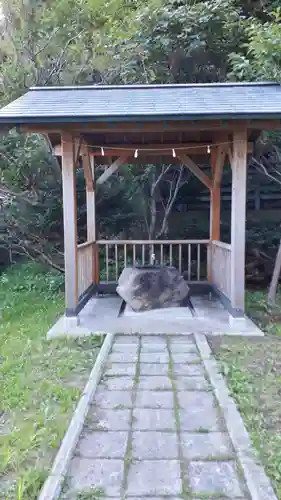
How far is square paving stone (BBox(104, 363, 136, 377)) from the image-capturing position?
3.41m

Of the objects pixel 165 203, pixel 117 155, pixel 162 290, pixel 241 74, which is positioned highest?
pixel 241 74

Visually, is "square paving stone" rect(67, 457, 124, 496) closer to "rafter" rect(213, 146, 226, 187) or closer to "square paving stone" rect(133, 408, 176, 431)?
"square paving stone" rect(133, 408, 176, 431)

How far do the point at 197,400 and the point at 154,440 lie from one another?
0.61 metres

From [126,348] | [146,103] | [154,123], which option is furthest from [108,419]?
[146,103]

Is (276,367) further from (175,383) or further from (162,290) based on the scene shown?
(162,290)

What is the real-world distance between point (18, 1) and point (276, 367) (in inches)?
263

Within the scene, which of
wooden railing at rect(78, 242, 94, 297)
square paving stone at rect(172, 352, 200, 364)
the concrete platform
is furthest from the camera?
wooden railing at rect(78, 242, 94, 297)

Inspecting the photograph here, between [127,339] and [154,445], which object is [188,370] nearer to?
[127,339]

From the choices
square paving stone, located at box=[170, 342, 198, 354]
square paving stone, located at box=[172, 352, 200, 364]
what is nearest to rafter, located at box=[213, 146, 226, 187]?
square paving stone, located at box=[170, 342, 198, 354]

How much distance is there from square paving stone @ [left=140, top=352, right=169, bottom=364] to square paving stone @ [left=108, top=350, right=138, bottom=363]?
0.07m

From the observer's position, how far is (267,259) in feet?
25.7

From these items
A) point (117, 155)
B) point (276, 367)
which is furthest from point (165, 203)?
point (276, 367)

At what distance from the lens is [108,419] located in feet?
8.66

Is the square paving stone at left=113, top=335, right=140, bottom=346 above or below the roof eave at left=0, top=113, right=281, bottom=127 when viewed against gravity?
below
